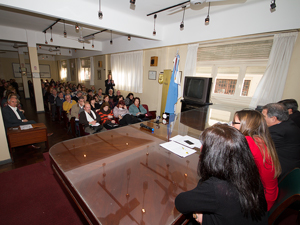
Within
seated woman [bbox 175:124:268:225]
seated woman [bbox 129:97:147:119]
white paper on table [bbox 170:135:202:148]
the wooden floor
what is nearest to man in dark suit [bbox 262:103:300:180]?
white paper on table [bbox 170:135:202:148]

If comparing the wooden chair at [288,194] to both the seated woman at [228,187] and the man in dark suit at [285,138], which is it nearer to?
the seated woman at [228,187]

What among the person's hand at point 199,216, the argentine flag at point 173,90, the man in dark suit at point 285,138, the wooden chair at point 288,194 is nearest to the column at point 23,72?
the argentine flag at point 173,90

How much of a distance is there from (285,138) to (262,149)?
3.44ft

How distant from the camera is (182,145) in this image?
179 cm

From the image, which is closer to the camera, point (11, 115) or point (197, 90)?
point (11, 115)

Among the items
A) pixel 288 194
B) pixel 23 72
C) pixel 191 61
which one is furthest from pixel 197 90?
pixel 23 72

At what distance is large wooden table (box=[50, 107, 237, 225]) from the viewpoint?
0.94m

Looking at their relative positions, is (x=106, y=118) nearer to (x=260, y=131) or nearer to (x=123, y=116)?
(x=123, y=116)

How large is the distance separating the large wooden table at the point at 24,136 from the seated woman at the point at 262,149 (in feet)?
11.8

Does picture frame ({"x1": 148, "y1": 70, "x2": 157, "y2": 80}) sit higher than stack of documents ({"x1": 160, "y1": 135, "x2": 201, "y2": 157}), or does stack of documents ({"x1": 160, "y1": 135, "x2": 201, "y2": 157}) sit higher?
picture frame ({"x1": 148, "y1": 70, "x2": 157, "y2": 80})

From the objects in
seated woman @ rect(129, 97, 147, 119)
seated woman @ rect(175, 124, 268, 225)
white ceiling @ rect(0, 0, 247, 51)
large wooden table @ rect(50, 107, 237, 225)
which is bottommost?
seated woman @ rect(129, 97, 147, 119)

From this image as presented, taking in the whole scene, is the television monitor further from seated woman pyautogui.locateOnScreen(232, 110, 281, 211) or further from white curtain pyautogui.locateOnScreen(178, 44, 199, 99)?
seated woman pyautogui.locateOnScreen(232, 110, 281, 211)

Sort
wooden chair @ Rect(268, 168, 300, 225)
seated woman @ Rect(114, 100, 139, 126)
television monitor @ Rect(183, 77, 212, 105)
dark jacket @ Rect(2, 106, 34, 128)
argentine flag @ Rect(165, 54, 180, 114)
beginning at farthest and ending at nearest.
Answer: argentine flag @ Rect(165, 54, 180, 114) < seated woman @ Rect(114, 100, 139, 126) < television monitor @ Rect(183, 77, 212, 105) < dark jacket @ Rect(2, 106, 34, 128) < wooden chair @ Rect(268, 168, 300, 225)

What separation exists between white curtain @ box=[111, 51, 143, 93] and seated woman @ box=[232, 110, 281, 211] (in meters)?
5.40
